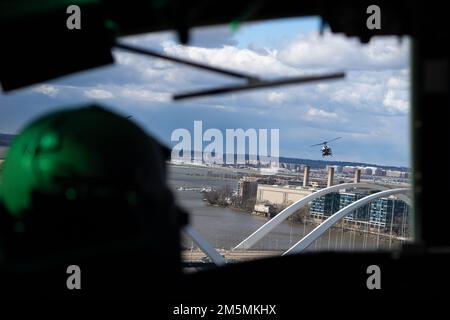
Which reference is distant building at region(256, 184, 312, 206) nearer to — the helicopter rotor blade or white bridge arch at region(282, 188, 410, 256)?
white bridge arch at region(282, 188, 410, 256)

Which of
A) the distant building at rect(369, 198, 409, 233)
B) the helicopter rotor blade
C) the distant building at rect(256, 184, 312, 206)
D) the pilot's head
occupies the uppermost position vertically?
the helicopter rotor blade

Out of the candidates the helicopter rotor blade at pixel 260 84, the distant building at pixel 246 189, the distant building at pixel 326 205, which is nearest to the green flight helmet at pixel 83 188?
the helicopter rotor blade at pixel 260 84

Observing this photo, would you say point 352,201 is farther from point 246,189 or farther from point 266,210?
point 246,189

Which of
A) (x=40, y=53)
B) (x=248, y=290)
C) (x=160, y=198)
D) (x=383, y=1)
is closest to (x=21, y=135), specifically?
(x=40, y=53)

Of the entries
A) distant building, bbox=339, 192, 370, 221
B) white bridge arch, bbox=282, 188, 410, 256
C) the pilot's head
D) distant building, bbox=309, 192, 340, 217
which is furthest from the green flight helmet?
distant building, bbox=309, 192, 340, 217

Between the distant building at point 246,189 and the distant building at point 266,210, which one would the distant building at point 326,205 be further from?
the distant building at point 246,189

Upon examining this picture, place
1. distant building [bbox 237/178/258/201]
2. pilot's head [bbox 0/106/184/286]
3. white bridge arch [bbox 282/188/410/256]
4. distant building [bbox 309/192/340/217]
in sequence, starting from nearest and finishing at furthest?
1. pilot's head [bbox 0/106/184/286]
2. white bridge arch [bbox 282/188/410/256]
3. distant building [bbox 309/192/340/217]
4. distant building [bbox 237/178/258/201]

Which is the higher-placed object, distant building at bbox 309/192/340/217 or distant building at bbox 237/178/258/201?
distant building at bbox 237/178/258/201

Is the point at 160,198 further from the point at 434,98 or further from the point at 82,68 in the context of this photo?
the point at 434,98
